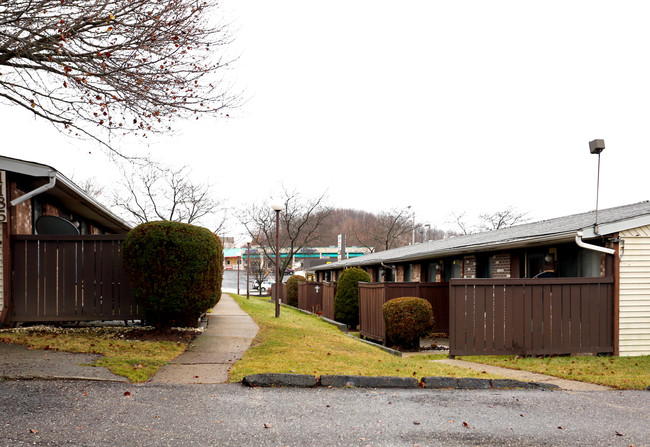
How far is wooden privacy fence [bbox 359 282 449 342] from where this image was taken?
14.6 metres

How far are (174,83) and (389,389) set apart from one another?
6.41 metres

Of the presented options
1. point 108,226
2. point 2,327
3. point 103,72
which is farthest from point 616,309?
point 108,226

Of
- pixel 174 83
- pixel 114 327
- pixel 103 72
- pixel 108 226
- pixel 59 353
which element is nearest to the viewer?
pixel 59 353

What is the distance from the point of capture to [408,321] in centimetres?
1299

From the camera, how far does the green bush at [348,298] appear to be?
801 inches

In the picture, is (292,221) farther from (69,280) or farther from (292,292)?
(69,280)

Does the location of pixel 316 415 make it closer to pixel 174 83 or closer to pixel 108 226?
pixel 174 83

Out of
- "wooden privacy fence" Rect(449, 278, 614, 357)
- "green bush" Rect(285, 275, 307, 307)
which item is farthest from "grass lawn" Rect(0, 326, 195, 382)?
"green bush" Rect(285, 275, 307, 307)

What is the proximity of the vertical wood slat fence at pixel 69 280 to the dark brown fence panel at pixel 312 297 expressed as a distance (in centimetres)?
1623

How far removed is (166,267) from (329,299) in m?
14.2

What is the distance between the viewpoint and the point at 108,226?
2002 cm

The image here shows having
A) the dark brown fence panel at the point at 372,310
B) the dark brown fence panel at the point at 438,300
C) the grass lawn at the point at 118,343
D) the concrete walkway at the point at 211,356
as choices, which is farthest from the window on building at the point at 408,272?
the grass lawn at the point at 118,343

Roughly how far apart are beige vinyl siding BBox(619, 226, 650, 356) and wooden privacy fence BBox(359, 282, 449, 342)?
5349 mm

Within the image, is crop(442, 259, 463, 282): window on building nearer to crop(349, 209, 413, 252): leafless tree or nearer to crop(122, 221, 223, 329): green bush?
crop(122, 221, 223, 329): green bush
